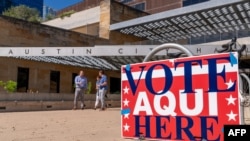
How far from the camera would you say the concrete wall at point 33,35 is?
21.2 meters

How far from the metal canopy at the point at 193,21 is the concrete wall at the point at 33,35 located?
17.8ft

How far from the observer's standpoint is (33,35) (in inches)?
902

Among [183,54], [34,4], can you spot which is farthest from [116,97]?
[34,4]

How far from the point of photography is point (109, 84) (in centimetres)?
2886

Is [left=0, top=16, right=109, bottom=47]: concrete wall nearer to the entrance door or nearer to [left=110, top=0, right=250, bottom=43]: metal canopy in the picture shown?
the entrance door

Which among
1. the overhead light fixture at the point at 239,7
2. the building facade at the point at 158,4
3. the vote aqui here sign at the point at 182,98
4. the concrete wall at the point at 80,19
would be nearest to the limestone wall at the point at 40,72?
the concrete wall at the point at 80,19

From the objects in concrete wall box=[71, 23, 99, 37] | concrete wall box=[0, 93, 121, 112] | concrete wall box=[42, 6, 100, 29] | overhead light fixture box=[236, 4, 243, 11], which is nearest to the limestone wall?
concrete wall box=[0, 93, 121, 112]

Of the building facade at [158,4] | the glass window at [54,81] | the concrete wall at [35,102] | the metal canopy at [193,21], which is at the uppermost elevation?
the building facade at [158,4]

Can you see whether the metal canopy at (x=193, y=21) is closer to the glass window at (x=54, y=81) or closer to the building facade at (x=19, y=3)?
the glass window at (x=54, y=81)

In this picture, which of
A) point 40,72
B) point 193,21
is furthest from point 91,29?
point 40,72

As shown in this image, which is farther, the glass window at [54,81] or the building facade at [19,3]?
the building facade at [19,3]

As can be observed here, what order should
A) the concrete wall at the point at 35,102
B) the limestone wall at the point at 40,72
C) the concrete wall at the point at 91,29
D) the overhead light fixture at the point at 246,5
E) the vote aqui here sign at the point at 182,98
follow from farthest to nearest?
1. the concrete wall at the point at 91,29
2. the overhead light fixture at the point at 246,5
3. the limestone wall at the point at 40,72
4. the concrete wall at the point at 35,102
5. the vote aqui here sign at the point at 182,98

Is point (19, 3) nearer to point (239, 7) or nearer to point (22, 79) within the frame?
point (22, 79)

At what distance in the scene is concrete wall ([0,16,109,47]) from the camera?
69.6 ft
